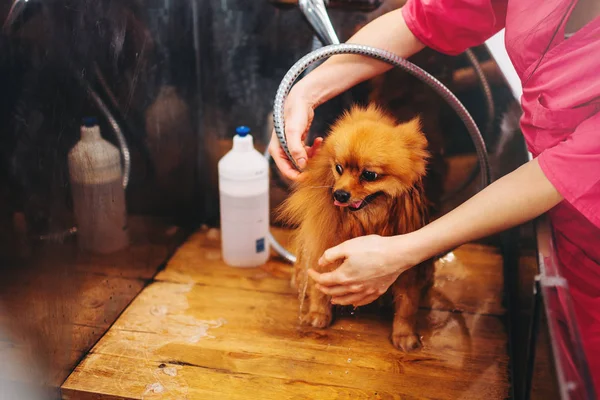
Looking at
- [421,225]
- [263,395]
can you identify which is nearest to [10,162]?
[263,395]

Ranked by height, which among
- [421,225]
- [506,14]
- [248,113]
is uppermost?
[506,14]

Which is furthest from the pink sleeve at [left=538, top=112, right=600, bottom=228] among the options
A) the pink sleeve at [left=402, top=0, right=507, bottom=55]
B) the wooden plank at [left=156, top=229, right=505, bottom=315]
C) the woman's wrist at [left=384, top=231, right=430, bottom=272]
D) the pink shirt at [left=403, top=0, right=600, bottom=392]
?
the wooden plank at [left=156, top=229, right=505, bottom=315]

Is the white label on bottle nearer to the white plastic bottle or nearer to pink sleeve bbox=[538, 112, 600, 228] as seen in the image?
the white plastic bottle

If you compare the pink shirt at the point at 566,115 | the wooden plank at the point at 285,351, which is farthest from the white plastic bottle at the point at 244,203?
the pink shirt at the point at 566,115

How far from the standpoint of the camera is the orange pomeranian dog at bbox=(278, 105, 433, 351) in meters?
0.96

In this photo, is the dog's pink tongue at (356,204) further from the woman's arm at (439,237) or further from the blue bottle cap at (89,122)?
the blue bottle cap at (89,122)

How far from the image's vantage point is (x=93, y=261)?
1.15 metres

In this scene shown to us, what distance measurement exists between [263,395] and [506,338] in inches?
22.3

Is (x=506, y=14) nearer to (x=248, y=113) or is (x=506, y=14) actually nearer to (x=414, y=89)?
(x=414, y=89)

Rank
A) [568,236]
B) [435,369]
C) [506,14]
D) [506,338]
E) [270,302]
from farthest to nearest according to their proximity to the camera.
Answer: [270,302] → [506,338] → [435,369] → [506,14] → [568,236]

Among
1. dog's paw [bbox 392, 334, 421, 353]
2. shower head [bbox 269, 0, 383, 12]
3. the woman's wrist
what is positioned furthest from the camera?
shower head [bbox 269, 0, 383, 12]

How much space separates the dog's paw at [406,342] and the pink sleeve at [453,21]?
0.61m

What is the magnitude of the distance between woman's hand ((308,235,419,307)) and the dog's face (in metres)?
0.08

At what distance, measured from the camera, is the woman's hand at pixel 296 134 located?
3.49ft
